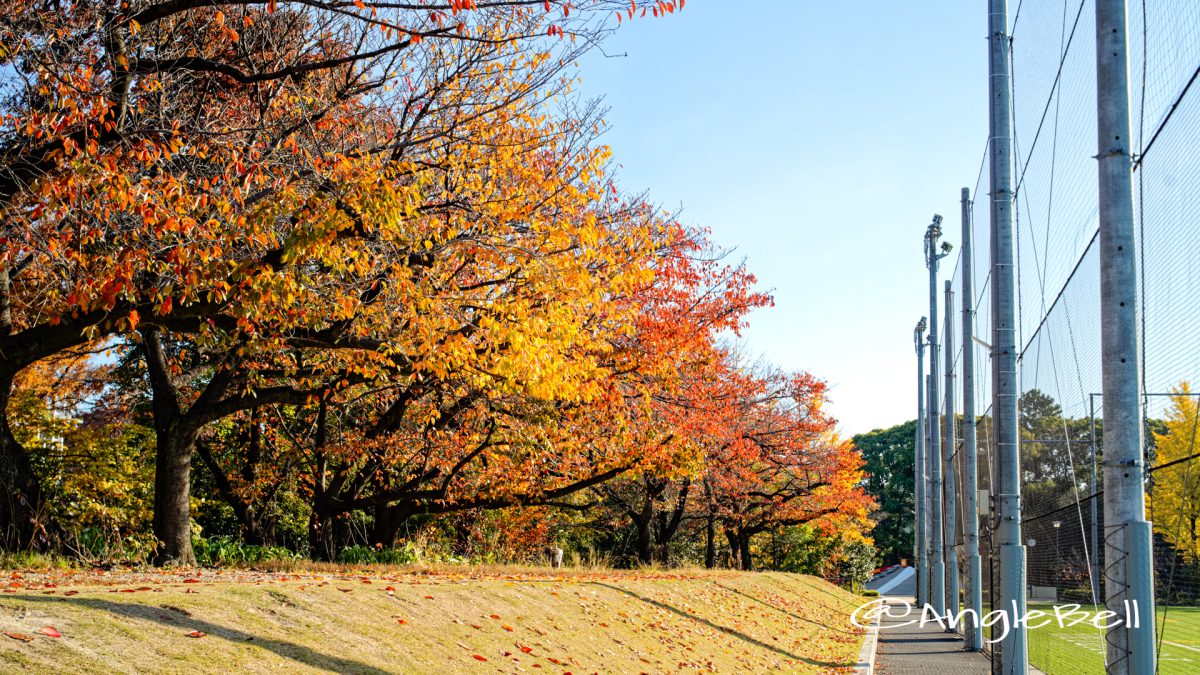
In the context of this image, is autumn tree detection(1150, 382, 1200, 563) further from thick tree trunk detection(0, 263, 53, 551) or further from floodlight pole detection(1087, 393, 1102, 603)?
thick tree trunk detection(0, 263, 53, 551)

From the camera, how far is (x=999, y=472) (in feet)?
38.6

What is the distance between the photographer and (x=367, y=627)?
27.0 ft

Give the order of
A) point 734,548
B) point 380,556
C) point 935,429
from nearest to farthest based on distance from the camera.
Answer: point 380,556 → point 935,429 → point 734,548

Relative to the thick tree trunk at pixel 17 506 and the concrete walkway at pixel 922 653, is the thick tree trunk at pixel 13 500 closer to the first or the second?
the thick tree trunk at pixel 17 506

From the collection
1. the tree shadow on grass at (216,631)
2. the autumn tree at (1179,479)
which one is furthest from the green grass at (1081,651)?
the tree shadow on grass at (216,631)

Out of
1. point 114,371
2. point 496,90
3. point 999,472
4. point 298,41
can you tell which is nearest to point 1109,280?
point 999,472

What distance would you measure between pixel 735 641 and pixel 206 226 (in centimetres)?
982

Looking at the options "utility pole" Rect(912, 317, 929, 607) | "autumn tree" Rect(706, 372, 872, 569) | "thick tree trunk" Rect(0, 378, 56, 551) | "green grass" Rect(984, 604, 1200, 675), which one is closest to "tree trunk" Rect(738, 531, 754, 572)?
"autumn tree" Rect(706, 372, 872, 569)

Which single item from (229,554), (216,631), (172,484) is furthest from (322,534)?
(216,631)

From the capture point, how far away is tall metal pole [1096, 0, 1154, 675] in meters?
6.51

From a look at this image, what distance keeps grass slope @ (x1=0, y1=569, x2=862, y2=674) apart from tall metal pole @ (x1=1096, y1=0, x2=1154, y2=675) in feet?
16.2

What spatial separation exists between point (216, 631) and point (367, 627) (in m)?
1.60

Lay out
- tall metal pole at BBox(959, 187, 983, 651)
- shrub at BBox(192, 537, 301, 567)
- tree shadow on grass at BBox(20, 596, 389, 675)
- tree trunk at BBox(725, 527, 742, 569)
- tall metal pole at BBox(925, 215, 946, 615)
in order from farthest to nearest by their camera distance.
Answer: tree trunk at BBox(725, 527, 742, 569) → tall metal pole at BBox(925, 215, 946, 615) → tall metal pole at BBox(959, 187, 983, 651) → shrub at BBox(192, 537, 301, 567) → tree shadow on grass at BBox(20, 596, 389, 675)

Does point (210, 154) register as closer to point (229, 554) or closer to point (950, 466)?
point (229, 554)
